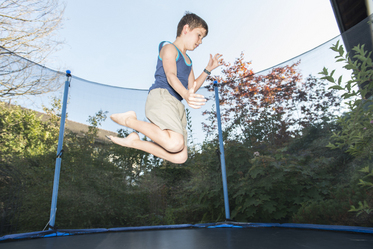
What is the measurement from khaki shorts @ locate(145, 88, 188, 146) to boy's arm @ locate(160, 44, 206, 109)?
11 cm

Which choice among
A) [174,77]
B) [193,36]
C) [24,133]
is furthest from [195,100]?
[24,133]

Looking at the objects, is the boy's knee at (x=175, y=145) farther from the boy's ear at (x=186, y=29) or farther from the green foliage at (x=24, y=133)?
the green foliage at (x=24, y=133)

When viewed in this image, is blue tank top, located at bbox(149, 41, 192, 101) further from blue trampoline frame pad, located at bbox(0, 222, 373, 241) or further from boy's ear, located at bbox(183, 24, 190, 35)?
blue trampoline frame pad, located at bbox(0, 222, 373, 241)

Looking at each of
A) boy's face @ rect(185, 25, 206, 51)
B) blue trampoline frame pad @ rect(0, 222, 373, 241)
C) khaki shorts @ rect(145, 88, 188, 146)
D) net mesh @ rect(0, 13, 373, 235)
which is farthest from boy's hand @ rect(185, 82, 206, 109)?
net mesh @ rect(0, 13, 373, 235)

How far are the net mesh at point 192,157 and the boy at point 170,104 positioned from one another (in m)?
1.57

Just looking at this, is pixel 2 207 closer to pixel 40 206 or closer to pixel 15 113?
pixel 40 206

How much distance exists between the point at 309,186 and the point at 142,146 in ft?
6.24

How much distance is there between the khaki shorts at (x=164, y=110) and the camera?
0.91 metres

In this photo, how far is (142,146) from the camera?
995 millimetres

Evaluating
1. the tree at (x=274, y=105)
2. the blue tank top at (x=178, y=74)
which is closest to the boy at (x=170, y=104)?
the blue tank top at (x=178, y=74)

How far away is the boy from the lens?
889 mm

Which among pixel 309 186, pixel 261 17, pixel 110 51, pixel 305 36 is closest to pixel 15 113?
pixel 110 51

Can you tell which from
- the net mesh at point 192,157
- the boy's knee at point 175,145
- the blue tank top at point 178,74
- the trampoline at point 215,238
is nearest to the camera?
the boy's knee at point 175,145

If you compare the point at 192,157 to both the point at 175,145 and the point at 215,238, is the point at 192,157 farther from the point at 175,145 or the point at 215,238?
the point at 175,145
